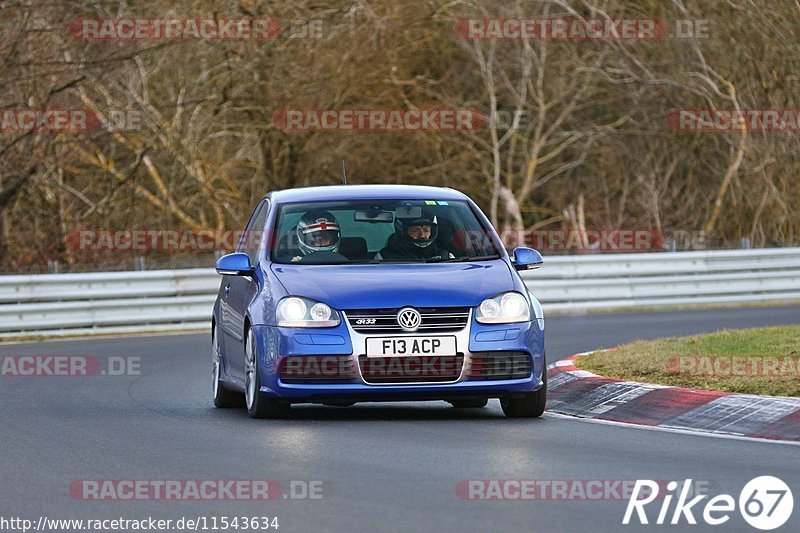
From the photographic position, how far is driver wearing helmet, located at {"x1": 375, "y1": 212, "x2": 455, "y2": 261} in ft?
40.4

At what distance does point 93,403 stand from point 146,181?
20849mm

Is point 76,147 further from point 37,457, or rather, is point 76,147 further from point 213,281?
point 37,457

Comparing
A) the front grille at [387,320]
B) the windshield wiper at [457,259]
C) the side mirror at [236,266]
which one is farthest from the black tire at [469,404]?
the side mirror at [236,266]

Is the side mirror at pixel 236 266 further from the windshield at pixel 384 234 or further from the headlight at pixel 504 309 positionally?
the headlight at pixel 504 309

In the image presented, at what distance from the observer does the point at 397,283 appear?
11453mm

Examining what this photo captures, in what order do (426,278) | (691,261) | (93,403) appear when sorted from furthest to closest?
(691,261), (93,403), (426,278)

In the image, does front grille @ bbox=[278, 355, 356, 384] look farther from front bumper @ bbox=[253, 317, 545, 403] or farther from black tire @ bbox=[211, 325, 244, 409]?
black tire @ bbox=[211, 325, 244, 409]

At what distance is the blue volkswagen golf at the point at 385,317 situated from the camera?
11.2 meters

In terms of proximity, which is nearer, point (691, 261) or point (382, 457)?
point (382, 457)

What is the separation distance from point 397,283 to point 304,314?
64cm

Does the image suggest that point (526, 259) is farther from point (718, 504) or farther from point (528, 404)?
point (718, 504)

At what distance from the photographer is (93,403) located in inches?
548

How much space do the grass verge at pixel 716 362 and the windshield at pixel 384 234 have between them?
179 centimetres

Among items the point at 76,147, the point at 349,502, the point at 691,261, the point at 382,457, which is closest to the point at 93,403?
the point at 382,457
